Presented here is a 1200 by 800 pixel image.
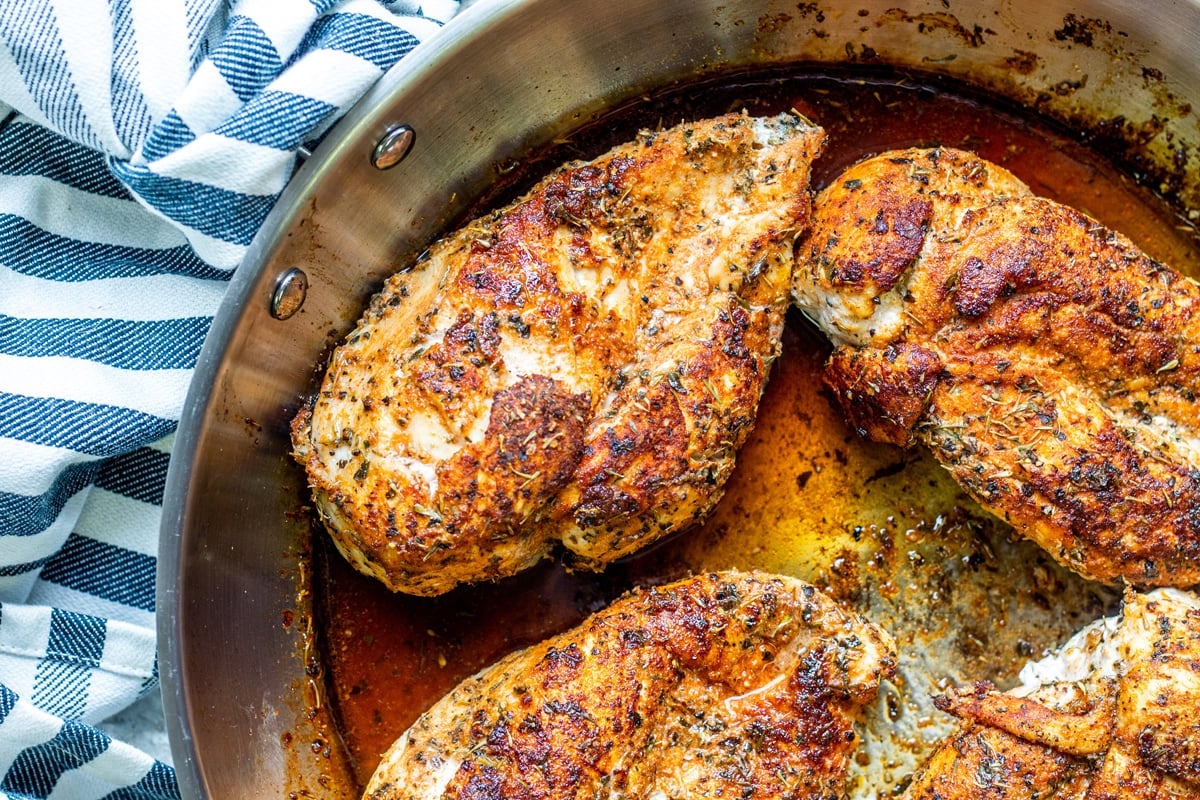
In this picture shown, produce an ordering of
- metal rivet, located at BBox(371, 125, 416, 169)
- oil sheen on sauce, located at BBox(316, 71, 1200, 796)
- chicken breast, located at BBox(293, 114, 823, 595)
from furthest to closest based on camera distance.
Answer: oil sheen on sauce, located at BBox(316, 71, 1200, 796), metal rivet, located at BBox(371, 125, 416, 169), chicken breast, located at BBox(293, 114, 823, 595)

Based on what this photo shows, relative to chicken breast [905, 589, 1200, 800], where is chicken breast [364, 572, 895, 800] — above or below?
below

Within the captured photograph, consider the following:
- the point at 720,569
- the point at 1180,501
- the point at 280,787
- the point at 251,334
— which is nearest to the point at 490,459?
the point at 251,334

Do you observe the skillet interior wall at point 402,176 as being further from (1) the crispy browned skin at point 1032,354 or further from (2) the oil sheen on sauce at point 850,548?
(1) the crispy browned skin at point 1032,354

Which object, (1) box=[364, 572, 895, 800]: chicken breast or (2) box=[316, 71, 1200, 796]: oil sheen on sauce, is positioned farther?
(2) box=[316, 71, 1200, 796]: oil sheen on sauce

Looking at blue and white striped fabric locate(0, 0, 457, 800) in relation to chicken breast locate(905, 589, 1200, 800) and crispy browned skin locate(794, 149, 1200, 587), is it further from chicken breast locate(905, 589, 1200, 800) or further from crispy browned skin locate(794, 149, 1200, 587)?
chicken breast locate(905, 589, 1200, 800)

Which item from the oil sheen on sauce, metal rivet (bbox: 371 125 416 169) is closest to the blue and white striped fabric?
metal rivet (bbox: 371 125 416 169)

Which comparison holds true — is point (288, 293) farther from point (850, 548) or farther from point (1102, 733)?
point (1102, 733)

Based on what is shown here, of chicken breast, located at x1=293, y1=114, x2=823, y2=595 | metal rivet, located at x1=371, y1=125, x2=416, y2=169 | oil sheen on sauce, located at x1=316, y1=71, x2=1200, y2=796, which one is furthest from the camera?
oil sheen on sauce, located at x1=316, y1=71, x2=1200, y2=796

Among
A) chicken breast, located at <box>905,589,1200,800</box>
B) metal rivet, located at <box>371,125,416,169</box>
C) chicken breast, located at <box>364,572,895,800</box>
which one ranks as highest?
metal rivet, located at <box>371,125,416,169</box>
